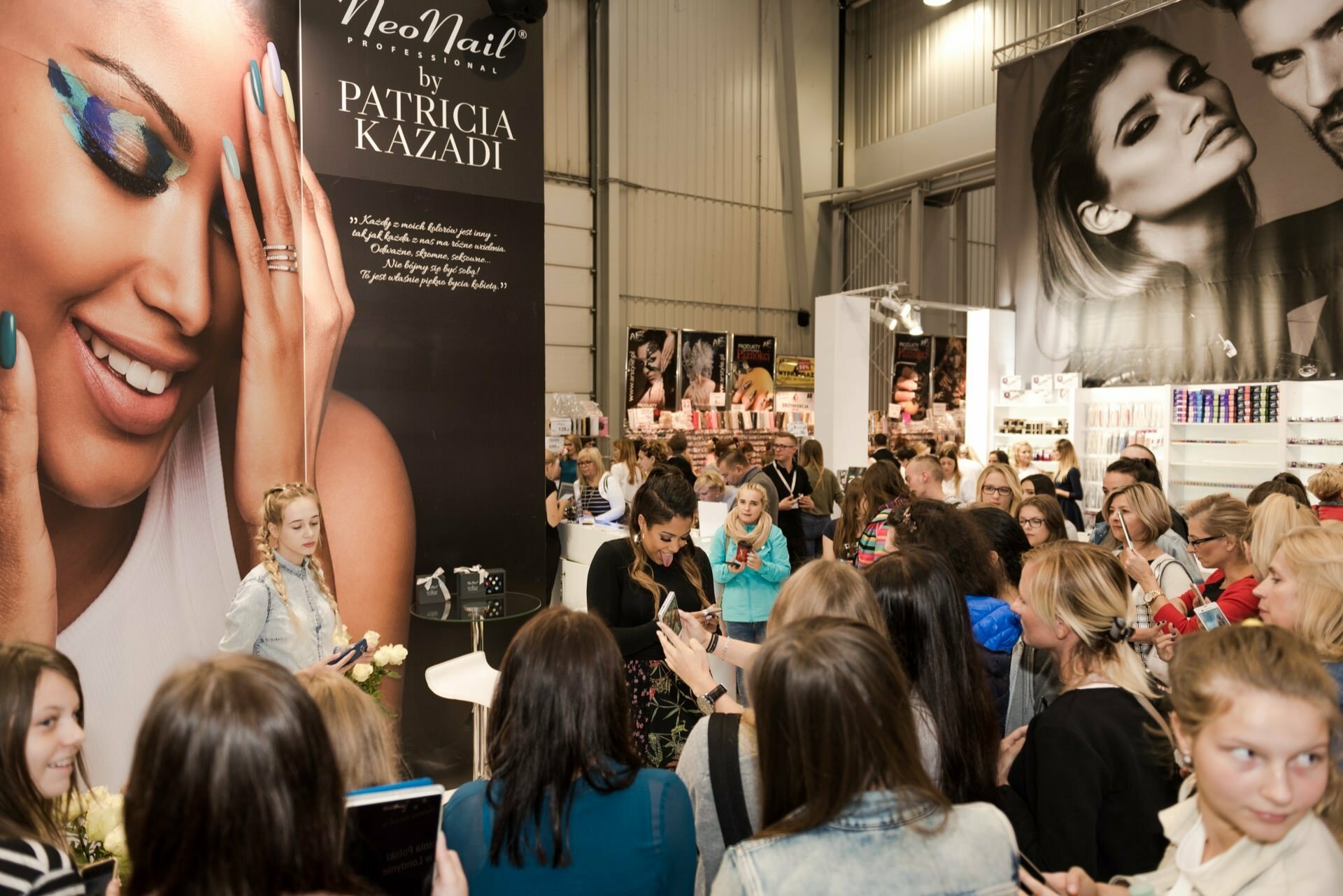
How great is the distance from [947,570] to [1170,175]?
9135 mm

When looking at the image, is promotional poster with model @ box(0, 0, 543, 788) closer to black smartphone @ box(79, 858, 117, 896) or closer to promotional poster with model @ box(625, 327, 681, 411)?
black smartphone @ box(79, 858, 117, 896)

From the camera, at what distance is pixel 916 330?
10742 millimetres

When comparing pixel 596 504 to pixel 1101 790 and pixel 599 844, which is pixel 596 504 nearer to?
pixel 1101 790

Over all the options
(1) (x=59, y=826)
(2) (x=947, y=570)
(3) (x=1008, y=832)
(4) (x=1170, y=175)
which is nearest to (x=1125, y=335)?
(4) (x=1170, y=175)

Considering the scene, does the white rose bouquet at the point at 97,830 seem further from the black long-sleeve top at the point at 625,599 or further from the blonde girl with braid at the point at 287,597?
the black long-sleeve top at the point at 625,599

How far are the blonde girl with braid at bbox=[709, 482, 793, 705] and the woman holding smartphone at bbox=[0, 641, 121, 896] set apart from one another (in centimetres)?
318

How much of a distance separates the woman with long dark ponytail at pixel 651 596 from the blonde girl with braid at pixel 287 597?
0.89m

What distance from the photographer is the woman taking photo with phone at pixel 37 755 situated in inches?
51.8

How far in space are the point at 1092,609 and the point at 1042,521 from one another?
2441 mm

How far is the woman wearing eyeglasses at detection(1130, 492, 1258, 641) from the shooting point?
3.13 m

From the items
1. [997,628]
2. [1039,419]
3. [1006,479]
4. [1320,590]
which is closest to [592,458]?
[1006,479]

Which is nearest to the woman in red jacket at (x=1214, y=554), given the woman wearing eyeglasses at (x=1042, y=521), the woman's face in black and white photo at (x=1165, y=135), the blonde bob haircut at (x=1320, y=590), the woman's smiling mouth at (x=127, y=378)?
the woman wearing eyeglasses at (x=1042, y=521)

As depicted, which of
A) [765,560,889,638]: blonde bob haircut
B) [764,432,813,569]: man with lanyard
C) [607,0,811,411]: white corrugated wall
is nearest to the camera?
[765,560,889,638]: blonde bob haircut

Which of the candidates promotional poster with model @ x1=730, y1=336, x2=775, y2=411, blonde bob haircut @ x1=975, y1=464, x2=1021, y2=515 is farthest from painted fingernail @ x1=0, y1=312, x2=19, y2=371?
promotional poster with model @ x1=730, y1=336, x2=775, y2=411
